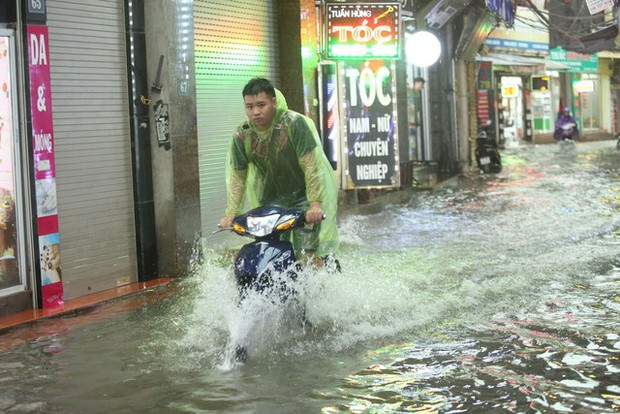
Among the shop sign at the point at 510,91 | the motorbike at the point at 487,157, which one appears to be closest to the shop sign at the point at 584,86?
the shop sign at the point at 510,91

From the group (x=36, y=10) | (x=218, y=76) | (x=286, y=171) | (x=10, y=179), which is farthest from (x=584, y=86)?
(x=286, y=171)

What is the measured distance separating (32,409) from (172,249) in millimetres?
4513

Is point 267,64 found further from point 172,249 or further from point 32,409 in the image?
point 32,409

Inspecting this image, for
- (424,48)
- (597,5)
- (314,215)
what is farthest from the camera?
(597,5)

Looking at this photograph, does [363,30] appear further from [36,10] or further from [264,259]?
[264,259]

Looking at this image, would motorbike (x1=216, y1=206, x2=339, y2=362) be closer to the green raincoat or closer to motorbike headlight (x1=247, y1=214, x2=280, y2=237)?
motorbike headlight (x1=247, y1=214, x2=280, y2=237)

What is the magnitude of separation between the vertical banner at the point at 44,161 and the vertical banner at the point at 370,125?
6906 millimetres

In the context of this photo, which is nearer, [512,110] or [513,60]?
[513,60]

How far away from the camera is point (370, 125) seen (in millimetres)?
14297

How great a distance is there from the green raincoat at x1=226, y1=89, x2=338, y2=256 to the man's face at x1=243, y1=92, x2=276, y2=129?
0.32 feet

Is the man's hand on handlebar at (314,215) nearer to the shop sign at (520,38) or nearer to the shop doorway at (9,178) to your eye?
the shop doorway at (9,178)

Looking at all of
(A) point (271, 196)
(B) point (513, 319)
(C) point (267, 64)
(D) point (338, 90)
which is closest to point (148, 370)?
(A) point (271, 196)

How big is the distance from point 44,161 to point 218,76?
378 cm

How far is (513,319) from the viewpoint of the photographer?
674 centimetres
